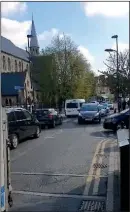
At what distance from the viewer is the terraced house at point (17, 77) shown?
193ft

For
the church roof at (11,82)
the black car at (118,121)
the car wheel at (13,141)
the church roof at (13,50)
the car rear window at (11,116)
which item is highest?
the church roof at (13,50)

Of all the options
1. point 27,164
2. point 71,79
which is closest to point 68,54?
point 71,79

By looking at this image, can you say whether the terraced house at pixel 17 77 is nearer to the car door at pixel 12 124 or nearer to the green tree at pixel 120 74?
the green tree at pixel 120 74

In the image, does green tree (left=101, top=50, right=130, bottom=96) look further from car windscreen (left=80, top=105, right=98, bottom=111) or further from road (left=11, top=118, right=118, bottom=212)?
road (left=11, top=118, right=118, bottom=212)

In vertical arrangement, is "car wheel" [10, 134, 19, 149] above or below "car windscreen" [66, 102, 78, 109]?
below

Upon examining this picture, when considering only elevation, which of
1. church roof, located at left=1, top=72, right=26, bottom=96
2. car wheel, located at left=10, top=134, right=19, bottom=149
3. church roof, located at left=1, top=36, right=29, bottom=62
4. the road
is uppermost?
church roof, located at left=1, top=36, right=29, bottom=62

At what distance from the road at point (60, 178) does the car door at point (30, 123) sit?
249 centimetres

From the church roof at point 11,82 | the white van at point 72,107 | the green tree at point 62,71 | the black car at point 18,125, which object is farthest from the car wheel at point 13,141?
the church roof at point 11,82

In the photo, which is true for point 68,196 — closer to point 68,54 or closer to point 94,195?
point 94,195

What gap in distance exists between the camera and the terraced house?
5881cm

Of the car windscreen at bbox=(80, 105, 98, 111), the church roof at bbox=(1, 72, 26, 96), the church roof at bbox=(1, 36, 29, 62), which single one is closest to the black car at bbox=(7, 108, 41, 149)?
the car windscreen at bbox=(80, 105, 98, 111)

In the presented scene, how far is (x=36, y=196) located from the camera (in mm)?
6855

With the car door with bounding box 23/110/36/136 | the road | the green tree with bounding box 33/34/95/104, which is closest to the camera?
the road

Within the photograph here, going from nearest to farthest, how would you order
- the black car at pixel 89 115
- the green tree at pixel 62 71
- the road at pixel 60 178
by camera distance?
the road at pixel 60 178, the black car at pixel 89 115, the green tree at pixel 62 71
